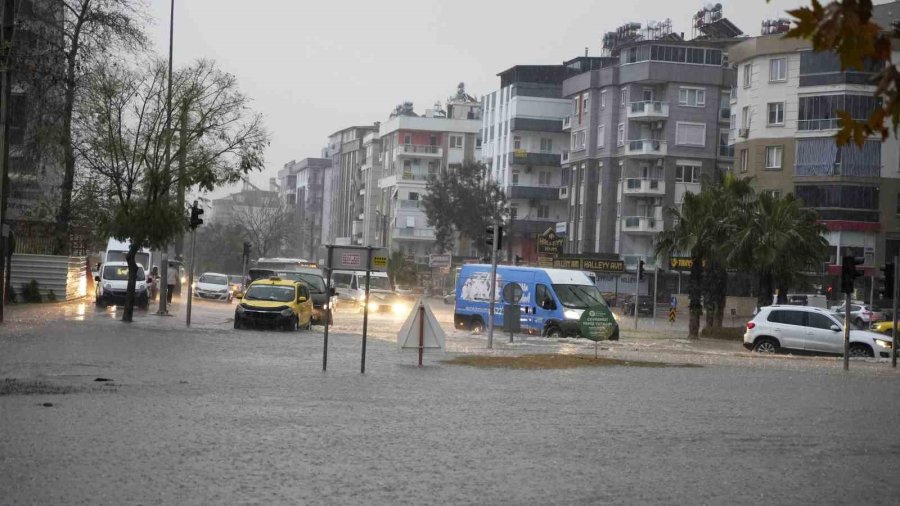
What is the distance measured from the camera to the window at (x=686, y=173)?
95062 millimetres

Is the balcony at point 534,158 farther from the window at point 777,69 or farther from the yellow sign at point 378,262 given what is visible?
the yellow sign at point 378,262

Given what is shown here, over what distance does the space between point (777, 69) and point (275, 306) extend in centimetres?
4816

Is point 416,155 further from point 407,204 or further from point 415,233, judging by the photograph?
point 415,233

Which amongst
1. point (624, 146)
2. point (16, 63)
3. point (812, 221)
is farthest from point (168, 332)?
point (624, 146)

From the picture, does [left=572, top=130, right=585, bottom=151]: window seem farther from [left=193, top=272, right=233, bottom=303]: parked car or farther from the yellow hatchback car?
the yellow hatchback car

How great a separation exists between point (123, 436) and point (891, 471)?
23.3ft

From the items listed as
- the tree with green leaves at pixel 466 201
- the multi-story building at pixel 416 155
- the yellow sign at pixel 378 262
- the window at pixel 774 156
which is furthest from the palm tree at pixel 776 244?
the multi-story building at pixel 416 155

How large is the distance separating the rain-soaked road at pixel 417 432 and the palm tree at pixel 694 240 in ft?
68.3

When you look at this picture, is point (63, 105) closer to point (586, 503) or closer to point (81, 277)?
point (81, 277)

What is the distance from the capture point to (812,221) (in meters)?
54.5

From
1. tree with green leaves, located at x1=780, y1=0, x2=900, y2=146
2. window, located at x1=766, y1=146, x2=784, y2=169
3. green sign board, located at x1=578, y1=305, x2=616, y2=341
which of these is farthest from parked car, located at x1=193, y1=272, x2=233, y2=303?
tree with green leaves, located at x1=780, y1=0, x2=900, y2=146

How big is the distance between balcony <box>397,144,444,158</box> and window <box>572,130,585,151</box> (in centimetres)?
3654

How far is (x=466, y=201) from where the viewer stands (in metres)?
107

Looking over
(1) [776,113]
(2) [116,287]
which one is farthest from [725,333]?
(1) [776,113]
